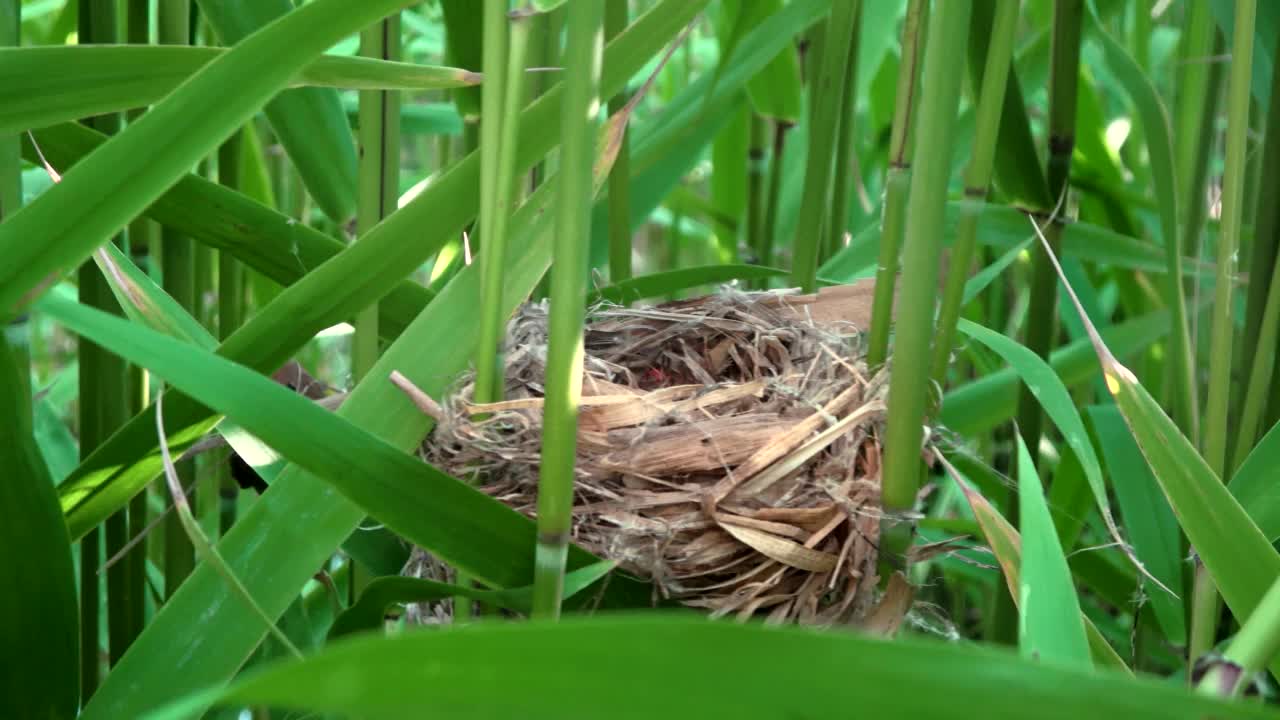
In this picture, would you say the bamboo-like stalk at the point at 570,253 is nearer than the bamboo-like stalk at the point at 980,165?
Yes

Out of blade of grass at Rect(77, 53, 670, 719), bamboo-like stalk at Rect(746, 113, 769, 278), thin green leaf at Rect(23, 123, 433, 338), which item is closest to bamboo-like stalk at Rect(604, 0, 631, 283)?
thin green leaf at Rect(23, 123, 433, 338)

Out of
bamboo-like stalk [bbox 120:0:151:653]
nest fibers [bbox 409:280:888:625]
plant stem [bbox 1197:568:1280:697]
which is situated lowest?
bamboo-like stalk [bbox 120:0:151:653]

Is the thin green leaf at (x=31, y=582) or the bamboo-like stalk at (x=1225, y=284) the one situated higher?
the bamboo-like stalk at (x=1225, y=284)

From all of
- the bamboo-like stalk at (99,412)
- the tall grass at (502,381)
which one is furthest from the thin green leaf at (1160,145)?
the bamboo-like stalk at (99,412)

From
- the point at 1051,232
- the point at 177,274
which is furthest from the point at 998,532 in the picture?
the point at 177,274

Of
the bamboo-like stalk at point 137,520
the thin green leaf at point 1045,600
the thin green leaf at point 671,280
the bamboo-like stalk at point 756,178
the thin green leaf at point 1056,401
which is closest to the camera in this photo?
the thin green leaf at point 1045,600

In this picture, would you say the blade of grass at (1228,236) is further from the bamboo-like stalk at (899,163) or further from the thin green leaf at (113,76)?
the thin green leaf at (113,76)

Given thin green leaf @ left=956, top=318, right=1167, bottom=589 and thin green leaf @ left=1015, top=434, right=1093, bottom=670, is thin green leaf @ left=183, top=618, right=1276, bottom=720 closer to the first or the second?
thin green leaf @ left=1015, top=434, right=1093, bottom=670
